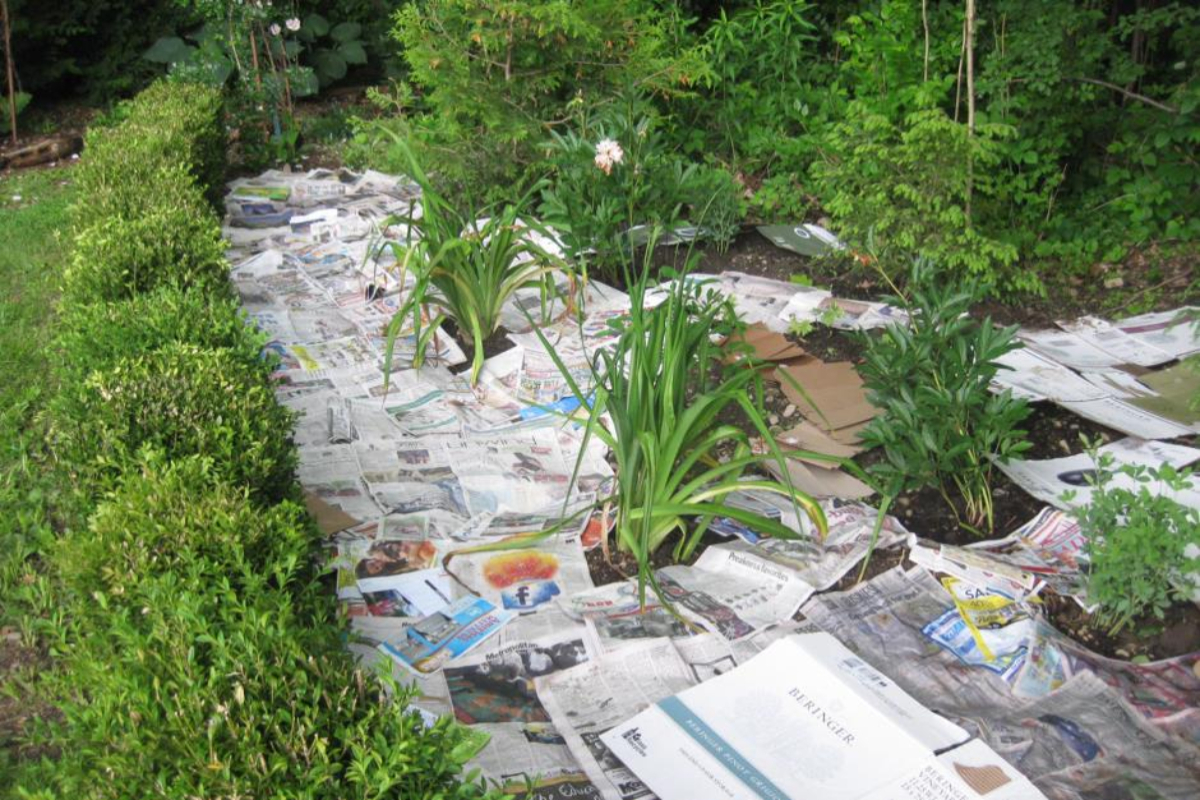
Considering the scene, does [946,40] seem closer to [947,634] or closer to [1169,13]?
[1169,13]

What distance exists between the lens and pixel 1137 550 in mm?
2314

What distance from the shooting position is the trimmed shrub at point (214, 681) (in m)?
1.44

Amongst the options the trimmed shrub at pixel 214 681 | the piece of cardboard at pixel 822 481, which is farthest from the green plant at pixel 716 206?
the trimmed shrub at pixel 214 681

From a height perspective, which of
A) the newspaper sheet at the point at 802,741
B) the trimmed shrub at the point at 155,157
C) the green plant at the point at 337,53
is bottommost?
the newspaper sheet at the point at 802,741

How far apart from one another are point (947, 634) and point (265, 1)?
18.6ft

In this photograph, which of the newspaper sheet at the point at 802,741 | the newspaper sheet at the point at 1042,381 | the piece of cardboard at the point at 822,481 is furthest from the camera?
the newspaper sheet at the point at 1042,381

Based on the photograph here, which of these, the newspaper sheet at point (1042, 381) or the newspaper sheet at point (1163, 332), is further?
the newspaper sheet at point (1163, 332)

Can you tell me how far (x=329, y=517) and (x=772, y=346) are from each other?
1657 mm

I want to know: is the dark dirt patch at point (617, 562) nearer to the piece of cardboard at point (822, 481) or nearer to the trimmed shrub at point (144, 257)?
the piece of cardboard at point (822, 481)

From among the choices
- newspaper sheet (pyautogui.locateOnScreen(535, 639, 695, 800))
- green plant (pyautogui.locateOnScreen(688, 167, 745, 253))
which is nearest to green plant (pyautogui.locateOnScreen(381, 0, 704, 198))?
green plant (pyautogui.locateOnScreen(688, 167, 745, 253))

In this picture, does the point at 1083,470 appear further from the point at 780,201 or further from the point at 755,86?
the point at 755,86

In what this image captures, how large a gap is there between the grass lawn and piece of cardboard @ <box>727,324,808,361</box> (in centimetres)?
225

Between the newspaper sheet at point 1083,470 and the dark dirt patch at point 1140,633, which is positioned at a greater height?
the newspaper sheet at point 1083,470

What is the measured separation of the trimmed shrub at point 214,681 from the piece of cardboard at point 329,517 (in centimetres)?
85
